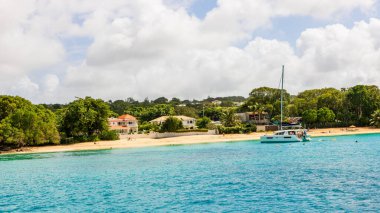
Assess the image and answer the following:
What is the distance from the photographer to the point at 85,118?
277ft

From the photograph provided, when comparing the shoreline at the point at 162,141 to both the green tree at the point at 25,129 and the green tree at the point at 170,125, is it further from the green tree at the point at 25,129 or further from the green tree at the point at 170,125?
the green tree at the point at 170,125

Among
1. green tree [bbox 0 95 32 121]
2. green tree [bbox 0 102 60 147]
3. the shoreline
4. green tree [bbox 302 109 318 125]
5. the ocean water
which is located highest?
green tree [bbox 0 95 32 121]

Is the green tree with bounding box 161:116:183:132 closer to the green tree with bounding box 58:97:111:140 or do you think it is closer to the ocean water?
the green tree with bounding box 58:97:111:140

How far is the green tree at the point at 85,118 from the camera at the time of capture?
280 ft

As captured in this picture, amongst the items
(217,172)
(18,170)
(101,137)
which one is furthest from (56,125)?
(217,172)

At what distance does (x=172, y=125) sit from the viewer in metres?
98.4

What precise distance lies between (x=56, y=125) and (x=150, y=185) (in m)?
61.8

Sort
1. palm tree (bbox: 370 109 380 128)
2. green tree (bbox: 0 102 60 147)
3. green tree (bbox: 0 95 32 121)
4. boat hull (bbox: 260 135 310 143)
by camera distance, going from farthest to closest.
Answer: palm tree (bbox: 370 109 380 128) < green tree (bbox: 0 95 32 121) < boat hull (bbox: 260 135 310 143) < green tree (bbox: 0 102 60 147)

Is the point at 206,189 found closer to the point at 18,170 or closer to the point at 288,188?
the point at 288,188

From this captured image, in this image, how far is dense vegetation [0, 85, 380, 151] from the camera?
247 ft

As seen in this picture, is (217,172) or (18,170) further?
(18,170)

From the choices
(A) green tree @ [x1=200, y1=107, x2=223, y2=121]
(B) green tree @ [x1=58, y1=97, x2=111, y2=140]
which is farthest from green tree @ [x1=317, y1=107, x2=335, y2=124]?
(B) green tree @ [x1=58, y1=97, x2=111, y2=140]

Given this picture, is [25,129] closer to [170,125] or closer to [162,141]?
[162,141]

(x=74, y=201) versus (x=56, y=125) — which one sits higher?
(x=56, y=125)
